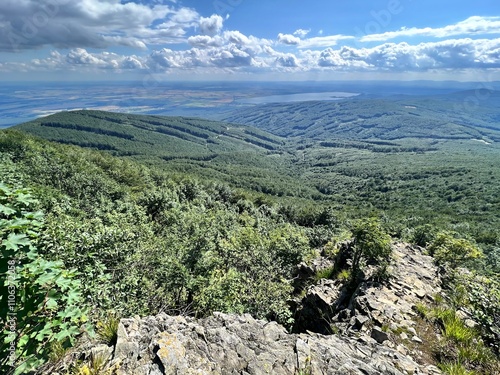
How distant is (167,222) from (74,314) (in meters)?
40.4

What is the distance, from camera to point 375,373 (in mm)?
9555

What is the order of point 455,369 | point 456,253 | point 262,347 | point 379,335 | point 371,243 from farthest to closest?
point 456,253, point 371,243, point 379,335, point 262,347, point 455,369

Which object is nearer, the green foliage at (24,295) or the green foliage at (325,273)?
the green foliage at (24,295)

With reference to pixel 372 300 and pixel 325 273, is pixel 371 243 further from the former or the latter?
pixel 325 273

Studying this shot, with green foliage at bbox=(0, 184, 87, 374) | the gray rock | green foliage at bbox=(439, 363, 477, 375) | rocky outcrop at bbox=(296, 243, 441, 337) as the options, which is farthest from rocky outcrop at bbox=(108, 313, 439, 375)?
green foliage at bbox=(0, 184, 87, 374)

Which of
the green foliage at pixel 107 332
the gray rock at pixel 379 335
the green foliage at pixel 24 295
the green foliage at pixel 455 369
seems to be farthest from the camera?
the gray rock at pixel 379 335

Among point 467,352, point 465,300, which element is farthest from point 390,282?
point 467,352

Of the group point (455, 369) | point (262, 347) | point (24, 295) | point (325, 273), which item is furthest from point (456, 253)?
point (24, 295)

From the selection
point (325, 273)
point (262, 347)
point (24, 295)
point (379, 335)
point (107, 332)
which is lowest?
point (325, 273)

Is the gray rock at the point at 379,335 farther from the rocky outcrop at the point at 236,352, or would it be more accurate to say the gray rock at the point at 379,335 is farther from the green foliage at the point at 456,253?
A: the green foliage at the point at 456,253

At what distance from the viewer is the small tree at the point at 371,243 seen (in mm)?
20562

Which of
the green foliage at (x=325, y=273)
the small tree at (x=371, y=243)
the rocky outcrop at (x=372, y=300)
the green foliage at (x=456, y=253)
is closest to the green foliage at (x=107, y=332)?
the rocky outcrop at (x=372, y=300)

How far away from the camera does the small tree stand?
2056 cm

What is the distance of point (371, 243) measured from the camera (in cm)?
2030
